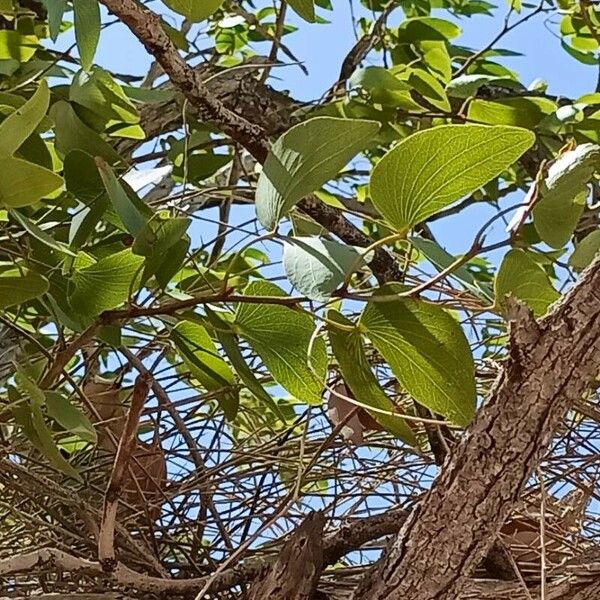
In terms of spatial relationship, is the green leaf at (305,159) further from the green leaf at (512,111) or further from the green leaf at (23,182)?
the green leaf at (512,111)

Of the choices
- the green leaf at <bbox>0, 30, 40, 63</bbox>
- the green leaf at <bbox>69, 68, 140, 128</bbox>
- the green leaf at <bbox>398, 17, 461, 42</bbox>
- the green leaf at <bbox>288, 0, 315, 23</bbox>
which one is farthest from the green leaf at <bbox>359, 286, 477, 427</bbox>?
the green leaf at <bbox>398, 17, 461, 42</bbox>

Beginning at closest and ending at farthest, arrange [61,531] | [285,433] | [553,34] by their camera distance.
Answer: [61,531] < [285,433] < [553,34]

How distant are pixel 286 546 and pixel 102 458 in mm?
241

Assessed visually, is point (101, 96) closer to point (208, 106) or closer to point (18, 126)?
point (208, 106)

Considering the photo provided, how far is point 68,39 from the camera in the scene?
40.0 inches

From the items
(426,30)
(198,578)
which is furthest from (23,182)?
(426,30)

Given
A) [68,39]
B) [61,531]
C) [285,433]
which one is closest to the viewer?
[61,531]

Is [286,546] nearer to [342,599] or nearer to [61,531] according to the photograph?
[342,599]

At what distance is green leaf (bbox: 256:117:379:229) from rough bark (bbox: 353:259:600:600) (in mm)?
87

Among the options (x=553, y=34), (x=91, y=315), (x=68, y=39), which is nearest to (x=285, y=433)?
(x=91, y=315)

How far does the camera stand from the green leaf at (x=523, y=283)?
14.2 inches

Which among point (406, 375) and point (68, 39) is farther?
point (68, 39)

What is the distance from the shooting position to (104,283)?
1.24 ft

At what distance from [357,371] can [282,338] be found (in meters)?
0.04
